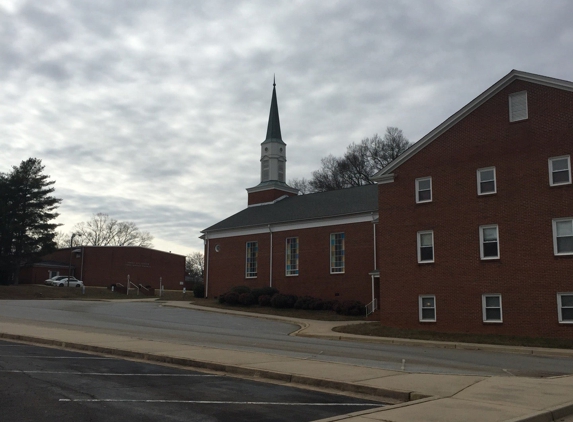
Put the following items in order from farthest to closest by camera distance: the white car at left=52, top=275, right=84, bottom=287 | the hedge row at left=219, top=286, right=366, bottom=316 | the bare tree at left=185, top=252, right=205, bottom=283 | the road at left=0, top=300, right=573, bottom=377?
the bare tree at left=185, top=252, right=205, bottom=283 < the white car at left=52, top=275, right=84, bottom=287 < the hedge row at left=219, top=286, right=366, bottom=316 < the road at left=0, top=300, right=573, bottom=377

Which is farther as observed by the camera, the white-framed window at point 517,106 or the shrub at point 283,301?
the shrub at point 283,301

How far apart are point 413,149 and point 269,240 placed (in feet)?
67.9

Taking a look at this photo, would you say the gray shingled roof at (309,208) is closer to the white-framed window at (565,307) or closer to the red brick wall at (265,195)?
the red brick wall at (265,195)

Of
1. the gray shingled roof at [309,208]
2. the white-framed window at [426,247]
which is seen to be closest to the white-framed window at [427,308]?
the white-framed window at [426,247]

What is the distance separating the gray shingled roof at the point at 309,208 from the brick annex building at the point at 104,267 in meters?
26.5

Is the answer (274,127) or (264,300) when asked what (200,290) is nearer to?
(264,300)

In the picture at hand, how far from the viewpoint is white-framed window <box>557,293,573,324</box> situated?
25659 millimetres

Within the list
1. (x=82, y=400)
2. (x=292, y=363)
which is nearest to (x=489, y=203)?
(x=292, y=363)

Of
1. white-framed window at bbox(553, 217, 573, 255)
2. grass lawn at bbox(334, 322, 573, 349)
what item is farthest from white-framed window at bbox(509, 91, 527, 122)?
grass lawn at bbox(334, 322, 573, 349)

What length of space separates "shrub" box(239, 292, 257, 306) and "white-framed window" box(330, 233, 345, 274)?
6386 millimetres

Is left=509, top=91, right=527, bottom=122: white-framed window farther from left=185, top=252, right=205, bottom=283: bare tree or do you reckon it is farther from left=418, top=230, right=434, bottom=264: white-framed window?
left=185, top=252, right=205, bottom=283: bare tree

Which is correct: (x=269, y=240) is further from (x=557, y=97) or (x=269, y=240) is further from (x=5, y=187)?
(x=5, y=187)

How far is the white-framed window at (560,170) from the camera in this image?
26.6m

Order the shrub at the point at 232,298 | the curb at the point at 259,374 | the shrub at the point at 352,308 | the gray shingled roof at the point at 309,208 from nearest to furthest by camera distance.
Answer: the curb at the point at 259,374 → the shrub at the point at 352,308 → the gray shingled roof at the point at 309,208 → the shrub at the point at 232,298
